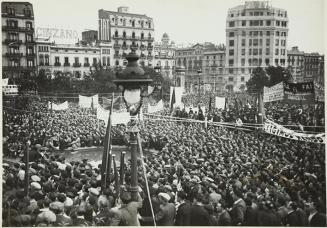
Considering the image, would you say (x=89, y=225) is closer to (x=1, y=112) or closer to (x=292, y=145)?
(x=1, y=112)

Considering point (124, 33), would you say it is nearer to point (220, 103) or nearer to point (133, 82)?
point (220, 103)

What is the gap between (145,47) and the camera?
719 centimetres

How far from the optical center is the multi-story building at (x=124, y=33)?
656 centimetres

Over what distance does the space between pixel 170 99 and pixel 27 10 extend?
2.78m

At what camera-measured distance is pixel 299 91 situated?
6.70 metres

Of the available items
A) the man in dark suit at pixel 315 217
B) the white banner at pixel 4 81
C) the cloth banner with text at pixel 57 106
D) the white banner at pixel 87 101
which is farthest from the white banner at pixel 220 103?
the white banner at pixel 4 81

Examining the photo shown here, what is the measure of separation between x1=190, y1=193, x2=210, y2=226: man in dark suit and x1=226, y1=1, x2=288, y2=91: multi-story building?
240 centimetres

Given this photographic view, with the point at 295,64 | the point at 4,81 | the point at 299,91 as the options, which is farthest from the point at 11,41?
the point at 299,91

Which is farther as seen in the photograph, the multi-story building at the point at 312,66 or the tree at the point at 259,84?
the tree at the point at 259,84

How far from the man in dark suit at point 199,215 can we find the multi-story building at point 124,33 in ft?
8.82

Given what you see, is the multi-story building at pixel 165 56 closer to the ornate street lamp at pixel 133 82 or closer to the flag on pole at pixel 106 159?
the flag on pole at pixel 106 159

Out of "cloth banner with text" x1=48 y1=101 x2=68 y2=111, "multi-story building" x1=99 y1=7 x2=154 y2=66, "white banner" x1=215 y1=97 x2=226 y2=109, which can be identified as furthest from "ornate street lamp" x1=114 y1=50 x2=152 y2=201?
"white banner" x1=215 y1=97 x2=226 y2=109

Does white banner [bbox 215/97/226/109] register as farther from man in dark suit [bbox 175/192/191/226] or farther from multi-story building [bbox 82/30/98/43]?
multi-story building [bbox 82/30/98/43]

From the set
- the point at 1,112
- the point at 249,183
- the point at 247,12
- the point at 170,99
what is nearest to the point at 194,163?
the point at 249,183
